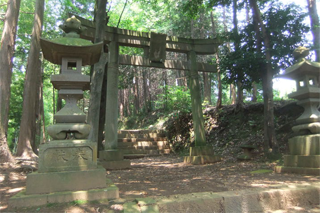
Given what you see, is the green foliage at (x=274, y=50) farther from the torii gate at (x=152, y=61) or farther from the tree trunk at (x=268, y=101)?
the torii gate at (x=152, y=61)

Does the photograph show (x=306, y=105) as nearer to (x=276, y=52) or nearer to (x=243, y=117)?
(x=276, y=52)

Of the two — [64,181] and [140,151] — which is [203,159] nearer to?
[140,151]

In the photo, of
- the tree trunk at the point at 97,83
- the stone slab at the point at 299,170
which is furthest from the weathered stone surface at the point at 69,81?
the stone slab at the point at 299,170

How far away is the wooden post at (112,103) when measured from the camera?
772 centimetres

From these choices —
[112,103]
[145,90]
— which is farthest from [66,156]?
[145,90]

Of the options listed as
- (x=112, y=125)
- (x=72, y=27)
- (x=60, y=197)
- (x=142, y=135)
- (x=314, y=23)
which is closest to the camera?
(x=60, y=197)

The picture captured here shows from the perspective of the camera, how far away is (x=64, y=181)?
3580mm

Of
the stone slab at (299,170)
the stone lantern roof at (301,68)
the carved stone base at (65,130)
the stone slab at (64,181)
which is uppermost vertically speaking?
the stone lantern roof at (301,68)

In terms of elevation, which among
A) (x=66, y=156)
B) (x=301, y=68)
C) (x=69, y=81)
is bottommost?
(x=66, y=156)

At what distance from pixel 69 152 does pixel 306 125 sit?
5271 millimetres

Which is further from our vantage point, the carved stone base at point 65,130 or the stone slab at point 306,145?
the stone slab at point 306,145

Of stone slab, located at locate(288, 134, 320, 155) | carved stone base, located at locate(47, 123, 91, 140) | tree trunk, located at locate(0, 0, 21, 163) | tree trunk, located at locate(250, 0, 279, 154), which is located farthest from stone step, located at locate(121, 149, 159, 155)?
carved stone base, located at locate(47, 123, 91, 140)

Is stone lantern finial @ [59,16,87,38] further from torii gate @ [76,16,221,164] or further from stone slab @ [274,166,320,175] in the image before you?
stone slab @ [274,166,320,175]

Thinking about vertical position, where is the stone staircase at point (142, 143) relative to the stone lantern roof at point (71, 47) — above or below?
below
